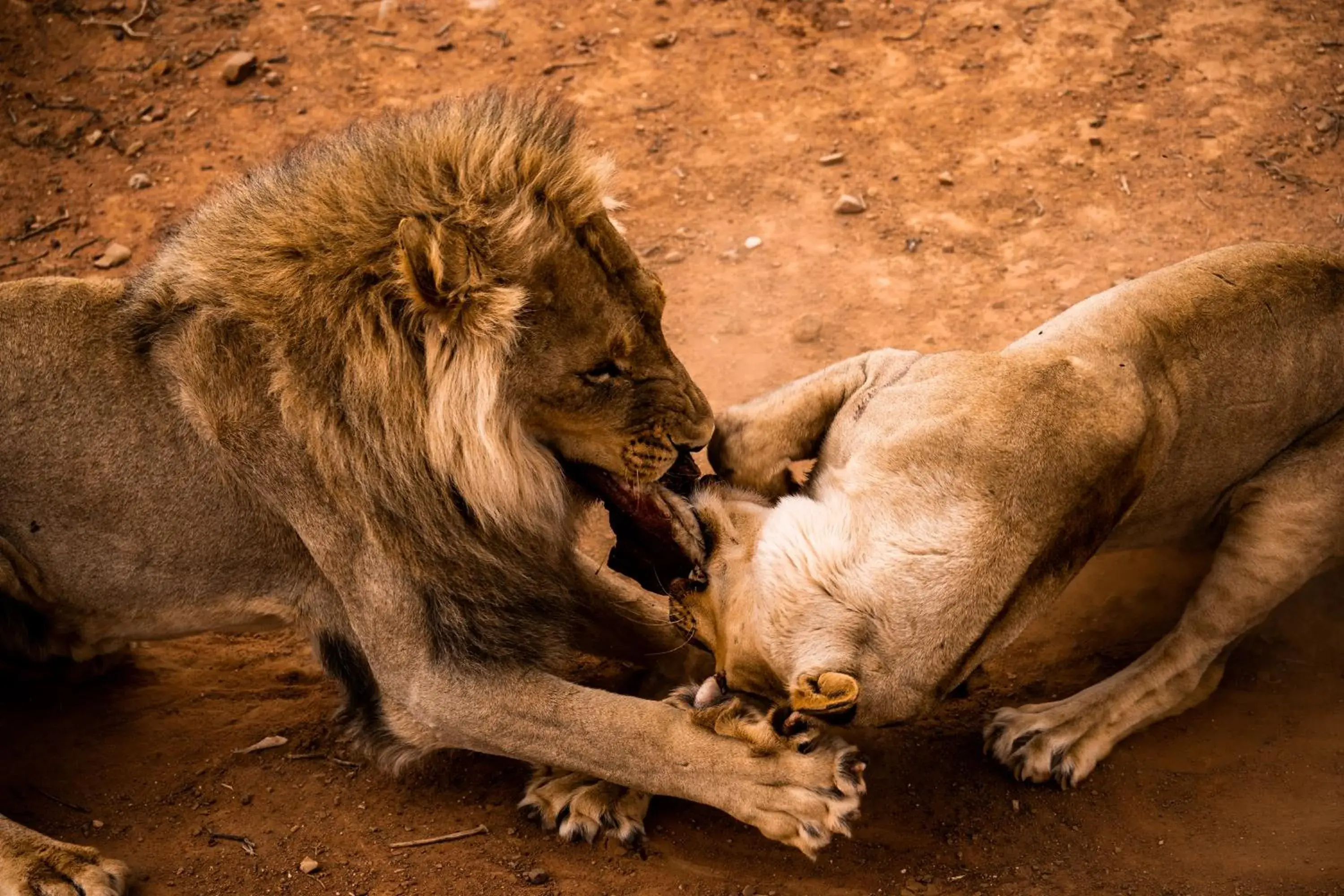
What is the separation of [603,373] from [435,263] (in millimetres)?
542

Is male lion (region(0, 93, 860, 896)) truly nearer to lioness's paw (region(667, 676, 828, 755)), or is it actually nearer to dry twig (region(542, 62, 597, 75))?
lioness's paw (region(667, 676, 828, 755))

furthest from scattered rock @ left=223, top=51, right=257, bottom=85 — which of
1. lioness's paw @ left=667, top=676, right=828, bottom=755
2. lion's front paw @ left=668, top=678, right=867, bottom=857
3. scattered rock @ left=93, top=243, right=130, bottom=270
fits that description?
lion's front paw @ left=668, top=678, right=867, bottom=857

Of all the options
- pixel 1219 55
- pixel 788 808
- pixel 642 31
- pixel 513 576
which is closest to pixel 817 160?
pixel 642 31

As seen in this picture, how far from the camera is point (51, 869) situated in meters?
3.08

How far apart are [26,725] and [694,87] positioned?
445 cm

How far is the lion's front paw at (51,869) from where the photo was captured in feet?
9.91

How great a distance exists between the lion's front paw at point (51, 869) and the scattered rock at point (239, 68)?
465 cm

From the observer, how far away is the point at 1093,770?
3.69 m

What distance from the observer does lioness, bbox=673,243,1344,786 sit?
299cm

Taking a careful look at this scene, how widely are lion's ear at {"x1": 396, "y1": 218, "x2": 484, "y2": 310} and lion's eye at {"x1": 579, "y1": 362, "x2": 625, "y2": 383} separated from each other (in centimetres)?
38

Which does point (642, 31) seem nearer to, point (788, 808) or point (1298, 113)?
point (1298, 113)

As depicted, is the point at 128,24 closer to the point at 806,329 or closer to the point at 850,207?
the point at 850,207

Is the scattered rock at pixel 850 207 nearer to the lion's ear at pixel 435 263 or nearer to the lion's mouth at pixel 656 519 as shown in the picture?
the lion's mouth at pixel 656 519

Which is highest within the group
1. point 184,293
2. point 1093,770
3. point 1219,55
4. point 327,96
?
point 184,293
